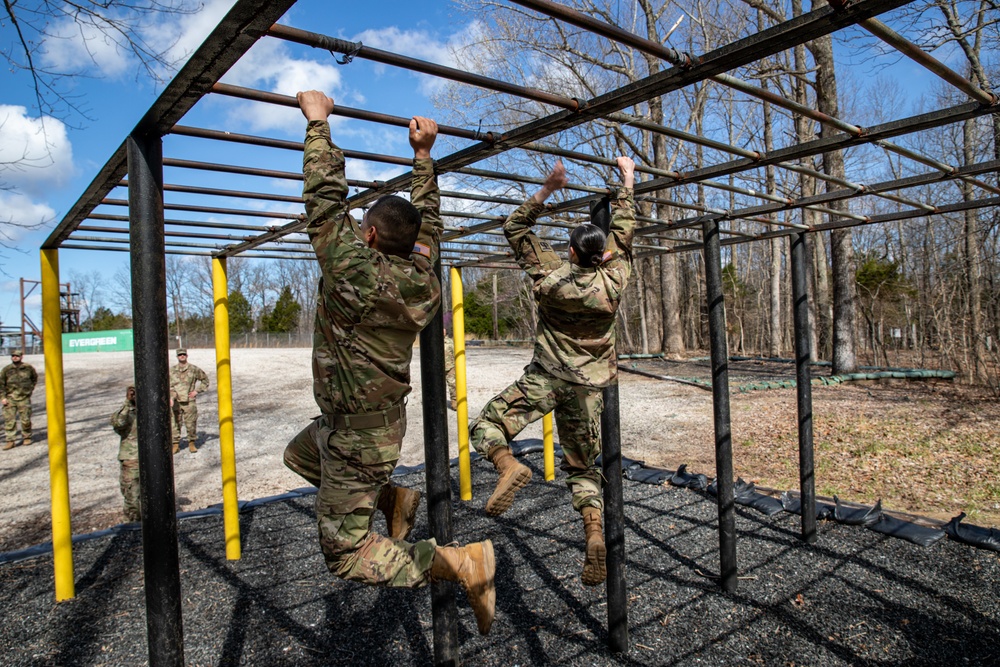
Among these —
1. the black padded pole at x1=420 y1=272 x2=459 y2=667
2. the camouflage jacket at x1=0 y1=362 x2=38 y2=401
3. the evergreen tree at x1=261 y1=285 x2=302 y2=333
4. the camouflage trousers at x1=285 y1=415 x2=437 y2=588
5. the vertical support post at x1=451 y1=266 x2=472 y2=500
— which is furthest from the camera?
the evergreen tree at x1=261 y1=285 x2=302 y2=333

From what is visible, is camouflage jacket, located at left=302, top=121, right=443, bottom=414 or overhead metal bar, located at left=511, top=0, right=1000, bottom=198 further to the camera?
camouflage jacket, located at left=302, top=121, right=443, bottom=414

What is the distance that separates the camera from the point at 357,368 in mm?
2127

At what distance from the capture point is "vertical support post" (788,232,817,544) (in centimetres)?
430

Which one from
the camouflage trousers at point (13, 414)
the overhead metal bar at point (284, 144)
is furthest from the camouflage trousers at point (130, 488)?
the camouflage trousers at point (13, 414)

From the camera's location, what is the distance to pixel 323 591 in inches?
148

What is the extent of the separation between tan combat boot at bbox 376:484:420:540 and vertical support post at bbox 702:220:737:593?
79.4 inches

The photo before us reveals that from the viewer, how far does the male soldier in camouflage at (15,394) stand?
1060 centimetres

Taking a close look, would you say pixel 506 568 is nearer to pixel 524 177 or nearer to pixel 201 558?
pixel 201 558

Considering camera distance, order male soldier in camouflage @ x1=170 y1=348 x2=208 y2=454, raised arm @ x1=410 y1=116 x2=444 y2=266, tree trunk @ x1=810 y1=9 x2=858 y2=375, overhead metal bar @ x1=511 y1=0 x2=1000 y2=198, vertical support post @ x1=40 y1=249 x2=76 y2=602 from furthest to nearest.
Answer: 1. tree trunk @ x1=810 y1=9 x2=858 y2=375
2. male soldier in camouflage @ x1=170 y1=348 x2=208 y2=454
3. vertical support post @ x1=40 y1=249 x2=76 y2=602
4. raised arm @ x1=410 y1=116 x2=444 y2=266
5. overhead metal bar @ x1=511 y1=0 x2=1000 y2=198

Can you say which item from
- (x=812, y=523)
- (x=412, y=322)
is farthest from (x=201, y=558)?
(x=812, y=523)

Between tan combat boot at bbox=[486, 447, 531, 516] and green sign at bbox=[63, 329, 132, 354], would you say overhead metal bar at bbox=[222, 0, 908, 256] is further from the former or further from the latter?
green sign at bbox=[63, 329, 132, 354]

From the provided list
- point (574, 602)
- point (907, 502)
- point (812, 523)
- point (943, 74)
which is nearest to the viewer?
point (943, 74)

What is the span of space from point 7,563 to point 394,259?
14.2 ft

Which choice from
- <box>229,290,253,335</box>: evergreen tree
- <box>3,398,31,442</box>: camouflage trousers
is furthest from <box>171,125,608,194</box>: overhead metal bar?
<box>229,290,253,335</box>: evergreen tree
